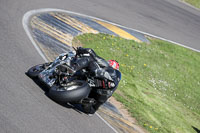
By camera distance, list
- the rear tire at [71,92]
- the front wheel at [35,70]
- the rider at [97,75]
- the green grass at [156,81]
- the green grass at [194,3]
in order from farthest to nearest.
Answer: the green grass at [194,3] < the green grass at [156,81] < the front wheel at [35,70] < the rider at [97,75] < the rear tire at [71,92]

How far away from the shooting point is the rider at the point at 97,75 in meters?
7.26

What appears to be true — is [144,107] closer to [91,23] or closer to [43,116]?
[43,116]

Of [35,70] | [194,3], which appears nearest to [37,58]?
[35,70]

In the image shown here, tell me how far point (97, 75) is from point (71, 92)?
2.48 ft

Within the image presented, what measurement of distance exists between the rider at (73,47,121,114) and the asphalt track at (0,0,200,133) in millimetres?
591

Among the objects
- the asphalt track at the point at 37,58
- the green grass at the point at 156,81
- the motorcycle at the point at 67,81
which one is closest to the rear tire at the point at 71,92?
the motorcycle at the point at 67,81

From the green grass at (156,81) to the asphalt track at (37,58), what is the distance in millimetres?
1828

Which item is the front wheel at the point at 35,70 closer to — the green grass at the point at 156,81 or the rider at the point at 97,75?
the rider at the point at 97,75

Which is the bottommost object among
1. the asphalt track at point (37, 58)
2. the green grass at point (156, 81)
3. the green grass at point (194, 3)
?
the green grass at point (156, 81)

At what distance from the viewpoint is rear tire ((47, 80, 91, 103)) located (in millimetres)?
7086

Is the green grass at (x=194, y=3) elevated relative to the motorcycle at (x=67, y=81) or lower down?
elevated

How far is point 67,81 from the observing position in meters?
7.33

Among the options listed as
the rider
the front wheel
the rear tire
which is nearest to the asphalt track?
the front wheel

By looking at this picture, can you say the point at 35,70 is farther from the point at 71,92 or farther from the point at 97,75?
the point at 97,75
